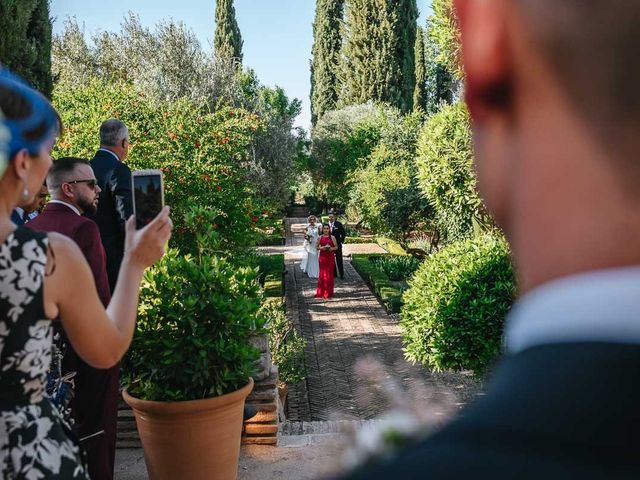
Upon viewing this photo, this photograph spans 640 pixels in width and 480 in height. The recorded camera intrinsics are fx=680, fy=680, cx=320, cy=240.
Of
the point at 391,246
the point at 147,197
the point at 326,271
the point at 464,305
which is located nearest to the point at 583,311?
the point at 147,197

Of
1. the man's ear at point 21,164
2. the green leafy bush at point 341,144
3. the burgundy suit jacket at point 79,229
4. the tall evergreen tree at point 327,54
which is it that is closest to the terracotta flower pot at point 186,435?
the burgundy suit jacket at point 79,229

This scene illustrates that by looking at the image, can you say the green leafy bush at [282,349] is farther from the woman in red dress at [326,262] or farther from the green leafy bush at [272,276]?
the woman in red dress at [326,262]

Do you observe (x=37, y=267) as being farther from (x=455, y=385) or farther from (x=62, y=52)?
(x=62, y=52)

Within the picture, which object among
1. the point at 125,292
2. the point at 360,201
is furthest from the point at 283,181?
the point at 125,292

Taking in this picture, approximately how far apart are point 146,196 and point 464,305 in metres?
5.27

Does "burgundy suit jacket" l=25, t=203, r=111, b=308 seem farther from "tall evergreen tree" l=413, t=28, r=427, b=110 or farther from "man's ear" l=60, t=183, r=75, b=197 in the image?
"tall evergreen tree" l=413, t=28, r=427, b=110

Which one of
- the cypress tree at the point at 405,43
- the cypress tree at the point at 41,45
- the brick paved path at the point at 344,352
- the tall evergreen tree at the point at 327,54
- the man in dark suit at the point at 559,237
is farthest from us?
the tall evergreen tree at the point at 327,54

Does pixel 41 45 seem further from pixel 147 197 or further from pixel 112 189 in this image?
pixel 147 197

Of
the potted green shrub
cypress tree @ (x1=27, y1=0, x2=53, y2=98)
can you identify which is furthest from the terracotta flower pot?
cypress tree @ (x1=27, y1=0, x2=53, y2=98)

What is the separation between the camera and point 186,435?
4.12 meters

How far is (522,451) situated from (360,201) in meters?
29.3

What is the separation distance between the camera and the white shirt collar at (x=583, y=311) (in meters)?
0.40

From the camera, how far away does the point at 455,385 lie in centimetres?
950

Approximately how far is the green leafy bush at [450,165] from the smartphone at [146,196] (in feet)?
23.7
